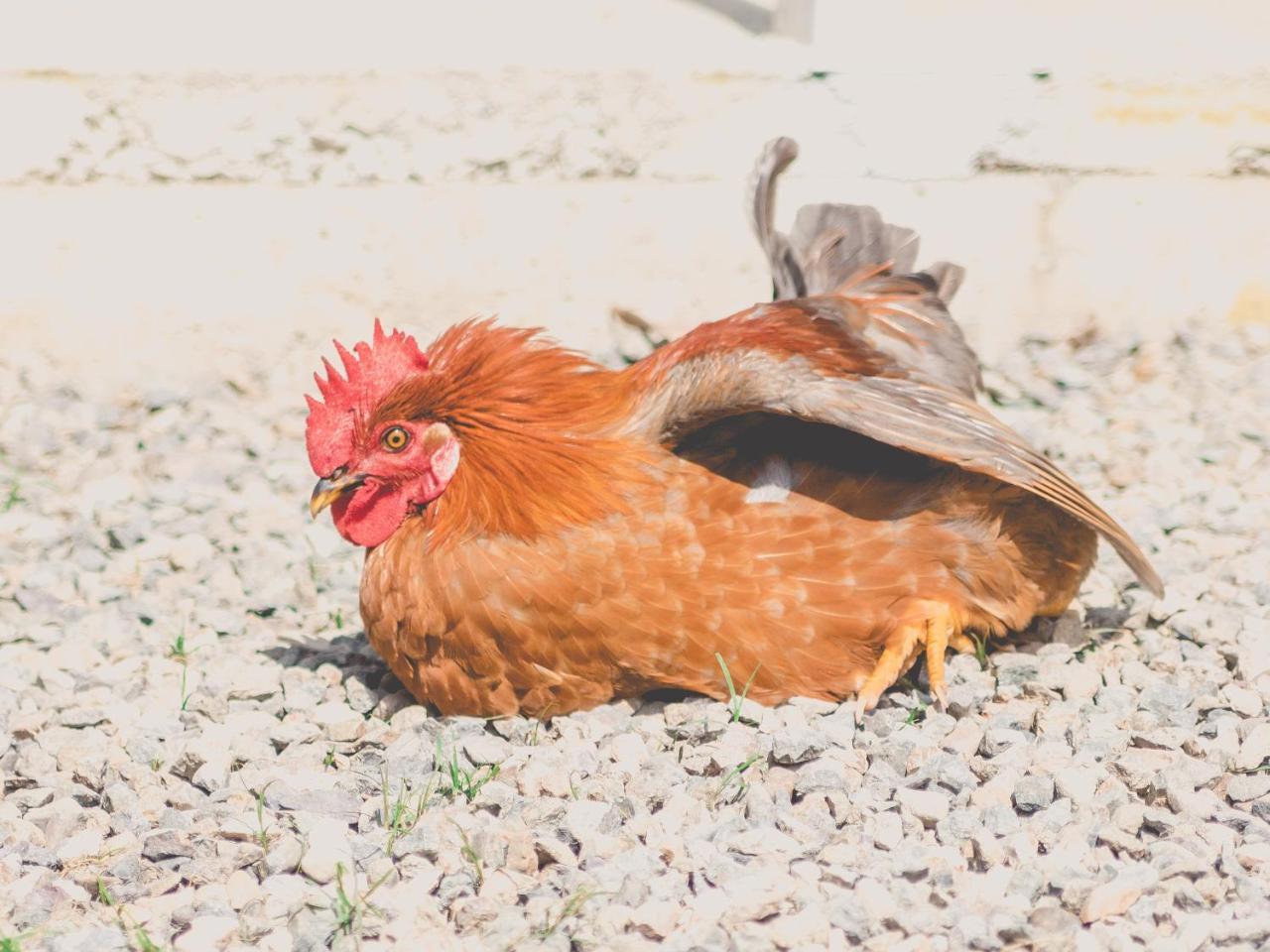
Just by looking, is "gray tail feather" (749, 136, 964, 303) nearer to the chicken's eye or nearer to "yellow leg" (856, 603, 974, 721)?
"yellow leg" (856, 603, 974, 721)

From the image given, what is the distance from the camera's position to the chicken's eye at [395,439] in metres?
3.72

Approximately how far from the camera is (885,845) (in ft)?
10.1

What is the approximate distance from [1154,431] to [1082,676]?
2.17 m

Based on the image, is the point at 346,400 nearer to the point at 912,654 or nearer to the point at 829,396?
the point at 829,396

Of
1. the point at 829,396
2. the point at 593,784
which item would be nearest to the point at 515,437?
the point at 829,396

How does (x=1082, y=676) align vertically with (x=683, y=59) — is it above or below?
below

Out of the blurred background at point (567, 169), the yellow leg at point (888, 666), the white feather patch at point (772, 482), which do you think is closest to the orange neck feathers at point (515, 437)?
the white feather patch at point (772, 482)

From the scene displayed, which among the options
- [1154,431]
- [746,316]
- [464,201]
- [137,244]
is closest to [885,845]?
[746,316]

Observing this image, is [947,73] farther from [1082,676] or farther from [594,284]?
[1082,676]

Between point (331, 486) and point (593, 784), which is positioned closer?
point (593, 784)

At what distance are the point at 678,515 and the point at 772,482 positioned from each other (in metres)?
0.26

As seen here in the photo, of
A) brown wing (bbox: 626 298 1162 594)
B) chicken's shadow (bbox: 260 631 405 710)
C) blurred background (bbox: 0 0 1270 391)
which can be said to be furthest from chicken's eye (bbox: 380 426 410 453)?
blurred background (bbox: 0 0 1270 391)

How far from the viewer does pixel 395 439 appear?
12.2ft

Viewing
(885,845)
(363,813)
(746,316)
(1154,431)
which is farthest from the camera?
(1154,431)
